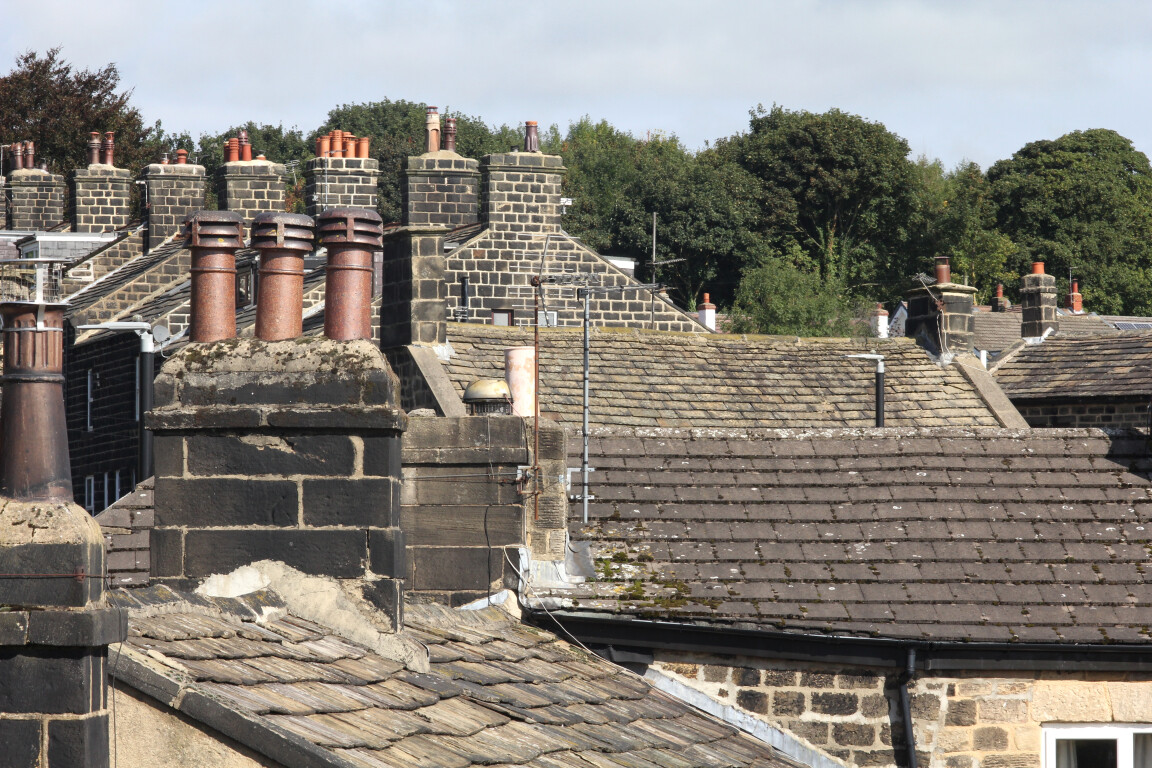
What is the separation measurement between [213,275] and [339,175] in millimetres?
23013

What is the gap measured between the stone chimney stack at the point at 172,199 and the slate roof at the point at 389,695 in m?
28.7

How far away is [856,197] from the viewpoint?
6053 centimetres

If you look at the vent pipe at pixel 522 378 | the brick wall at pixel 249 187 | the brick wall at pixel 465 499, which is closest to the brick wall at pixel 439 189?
the brick wall at pixel 249 187

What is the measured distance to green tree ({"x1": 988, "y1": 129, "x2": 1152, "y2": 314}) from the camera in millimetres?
59250

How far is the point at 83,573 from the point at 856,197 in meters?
56.6

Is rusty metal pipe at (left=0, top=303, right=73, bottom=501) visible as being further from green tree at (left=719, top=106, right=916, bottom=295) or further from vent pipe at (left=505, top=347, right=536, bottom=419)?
green tree at (left=719, top=106, right=916, bottom=295)

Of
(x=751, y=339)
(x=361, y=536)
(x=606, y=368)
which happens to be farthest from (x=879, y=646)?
(x=751, y=339)

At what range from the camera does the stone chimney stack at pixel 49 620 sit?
553 centimetres

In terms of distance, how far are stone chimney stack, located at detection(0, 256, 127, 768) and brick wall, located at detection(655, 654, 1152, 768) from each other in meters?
6.00

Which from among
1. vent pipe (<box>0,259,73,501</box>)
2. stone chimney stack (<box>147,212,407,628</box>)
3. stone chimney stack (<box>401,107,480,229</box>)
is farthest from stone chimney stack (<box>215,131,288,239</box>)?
vent pipe (<box>0,259,73,501</box>)

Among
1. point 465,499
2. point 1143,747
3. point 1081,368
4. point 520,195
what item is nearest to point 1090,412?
point 1081,368

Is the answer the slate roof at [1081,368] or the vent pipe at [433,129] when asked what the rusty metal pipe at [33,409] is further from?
the slate roof at [1081,368]

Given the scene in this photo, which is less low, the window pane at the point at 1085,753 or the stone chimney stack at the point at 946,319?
the stone chimney stack at the point at 946,319

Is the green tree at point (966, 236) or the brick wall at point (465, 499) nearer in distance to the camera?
Result: the brick wall at point (465, 499)
